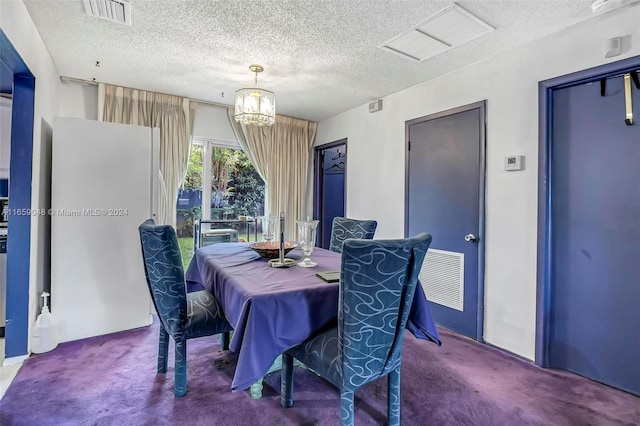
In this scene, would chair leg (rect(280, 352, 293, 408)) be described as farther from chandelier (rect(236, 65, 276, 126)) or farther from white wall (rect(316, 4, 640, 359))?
chandelier (rect(236, 65, 276, 126))

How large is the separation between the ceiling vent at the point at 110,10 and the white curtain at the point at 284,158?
2051 mm

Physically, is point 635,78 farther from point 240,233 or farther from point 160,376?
point 240,233

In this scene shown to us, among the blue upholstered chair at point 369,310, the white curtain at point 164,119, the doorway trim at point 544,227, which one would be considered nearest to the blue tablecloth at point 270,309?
the blue upholstered chair at point 369,310

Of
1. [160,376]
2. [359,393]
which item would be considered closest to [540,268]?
[359,393]

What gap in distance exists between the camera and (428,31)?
90.0 inches

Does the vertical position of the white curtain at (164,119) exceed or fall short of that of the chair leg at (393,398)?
it exceeds it

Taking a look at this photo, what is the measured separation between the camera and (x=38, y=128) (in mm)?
2439

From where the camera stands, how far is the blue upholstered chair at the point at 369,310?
1322 mm

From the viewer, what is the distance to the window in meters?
4.05

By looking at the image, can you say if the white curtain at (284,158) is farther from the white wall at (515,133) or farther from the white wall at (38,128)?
the white wall at (515,133)

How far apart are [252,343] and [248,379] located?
0.15 metres

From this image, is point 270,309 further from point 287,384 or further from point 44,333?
point 44,333

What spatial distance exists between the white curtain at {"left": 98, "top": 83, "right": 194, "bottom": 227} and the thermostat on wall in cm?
322

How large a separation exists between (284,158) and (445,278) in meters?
2.69
